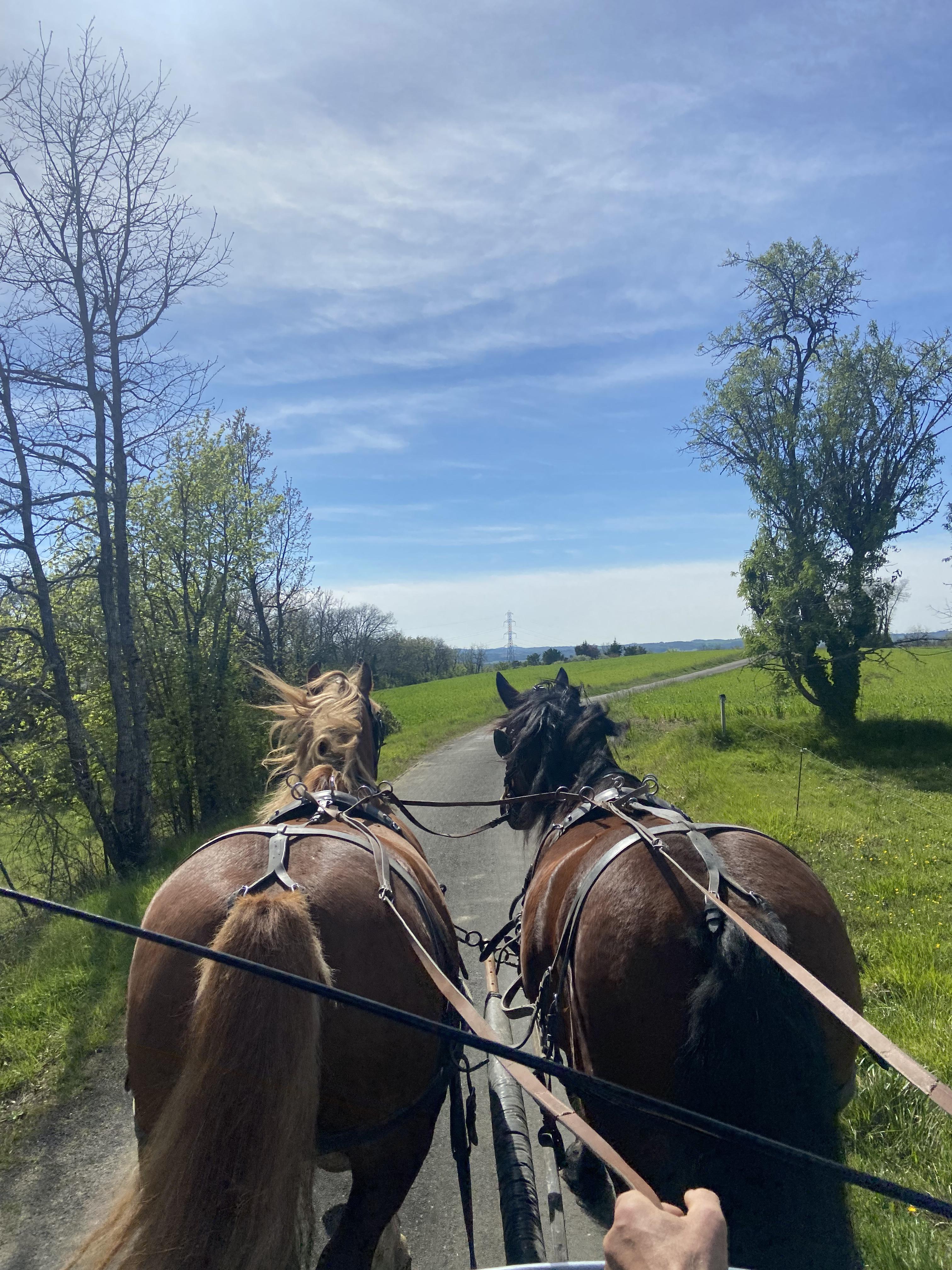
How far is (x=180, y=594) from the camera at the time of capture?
12.5 m

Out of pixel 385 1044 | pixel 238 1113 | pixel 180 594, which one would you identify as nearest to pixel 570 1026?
pixel 385 1044

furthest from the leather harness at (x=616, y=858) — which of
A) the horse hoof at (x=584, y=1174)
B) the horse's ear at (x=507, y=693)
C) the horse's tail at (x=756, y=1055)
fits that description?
the horse's ear at (x=507, y=693)

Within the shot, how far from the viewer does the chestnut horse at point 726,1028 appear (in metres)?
1.95

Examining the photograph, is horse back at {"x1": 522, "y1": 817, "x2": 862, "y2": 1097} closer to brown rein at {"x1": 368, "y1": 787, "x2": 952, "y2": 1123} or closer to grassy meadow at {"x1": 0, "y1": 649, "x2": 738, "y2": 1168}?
brown rein at {"x1": 368, "y1": 787, "x2": 952, "y2": 1123}

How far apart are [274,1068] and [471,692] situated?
1339 inches

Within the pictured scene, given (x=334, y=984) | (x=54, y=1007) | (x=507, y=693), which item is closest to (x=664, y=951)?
(x=334, y=984)

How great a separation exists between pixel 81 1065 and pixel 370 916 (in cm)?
313

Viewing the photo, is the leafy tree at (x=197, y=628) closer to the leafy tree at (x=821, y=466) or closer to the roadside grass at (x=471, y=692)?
the roadside grass at (x=471, y=692)

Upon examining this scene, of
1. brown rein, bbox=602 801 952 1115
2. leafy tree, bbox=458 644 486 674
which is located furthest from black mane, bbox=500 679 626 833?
leafy tree, bbox=458 644 486 674

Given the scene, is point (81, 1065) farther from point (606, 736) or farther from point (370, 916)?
point (606, 736)

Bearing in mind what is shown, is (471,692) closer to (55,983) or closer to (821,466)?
(821,466)

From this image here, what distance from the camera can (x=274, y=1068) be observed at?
1.71m

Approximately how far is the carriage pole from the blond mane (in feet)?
4.12

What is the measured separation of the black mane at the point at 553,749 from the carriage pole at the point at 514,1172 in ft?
3.65
